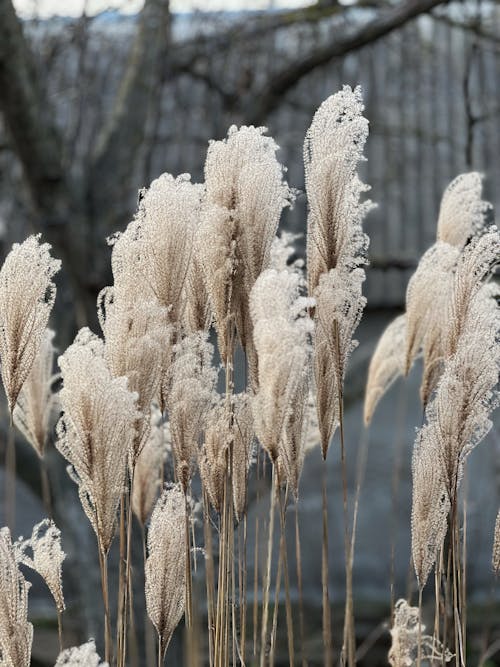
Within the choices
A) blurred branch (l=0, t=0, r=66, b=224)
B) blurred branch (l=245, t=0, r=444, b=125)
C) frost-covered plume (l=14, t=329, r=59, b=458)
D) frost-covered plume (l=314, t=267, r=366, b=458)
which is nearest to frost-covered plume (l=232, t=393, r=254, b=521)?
frost-covered plume (l=314, t=267, r=366, b=458)

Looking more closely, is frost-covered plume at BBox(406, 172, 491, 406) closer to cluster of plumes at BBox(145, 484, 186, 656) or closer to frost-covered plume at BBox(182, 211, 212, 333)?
frost-covered plume at BBox(182, 211, 212, 333)

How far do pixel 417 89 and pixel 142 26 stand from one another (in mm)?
2742

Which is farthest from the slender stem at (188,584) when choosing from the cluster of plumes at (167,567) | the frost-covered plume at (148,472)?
the frost-covered plume at (148,472)

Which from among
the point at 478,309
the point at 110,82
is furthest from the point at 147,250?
the point at 110,82

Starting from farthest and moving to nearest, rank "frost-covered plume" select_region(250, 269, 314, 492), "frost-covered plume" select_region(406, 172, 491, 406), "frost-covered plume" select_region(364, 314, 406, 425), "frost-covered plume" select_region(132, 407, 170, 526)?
"frost-covered plume" select_region(364, 314, 406, 425) < "frost-covered plume" select_region(132, 407, 170, 526) < "frost-covered plume" select_region(406, 172, 491, 406) < "frost-covered plume" select_region(250, 269, 314, 492)

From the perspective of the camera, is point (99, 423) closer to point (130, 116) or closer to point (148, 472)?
point (148, 472)

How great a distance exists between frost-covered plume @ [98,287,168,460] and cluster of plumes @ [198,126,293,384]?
3.5 inches

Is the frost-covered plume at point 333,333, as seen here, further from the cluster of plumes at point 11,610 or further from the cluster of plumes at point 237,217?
the cluster of plumes at point 11,610

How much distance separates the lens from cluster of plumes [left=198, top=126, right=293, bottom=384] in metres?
1.56

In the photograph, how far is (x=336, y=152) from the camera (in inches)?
62.7

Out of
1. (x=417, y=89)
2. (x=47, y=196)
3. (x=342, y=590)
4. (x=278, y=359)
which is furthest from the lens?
(x=417, y=89)

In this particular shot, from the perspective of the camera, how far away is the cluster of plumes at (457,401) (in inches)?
63.0

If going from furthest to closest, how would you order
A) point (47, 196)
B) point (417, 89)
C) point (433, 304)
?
point (417, 89) < point (47, 196) < point (433, 304)

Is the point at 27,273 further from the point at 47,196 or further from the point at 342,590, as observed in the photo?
the point at 342,590
